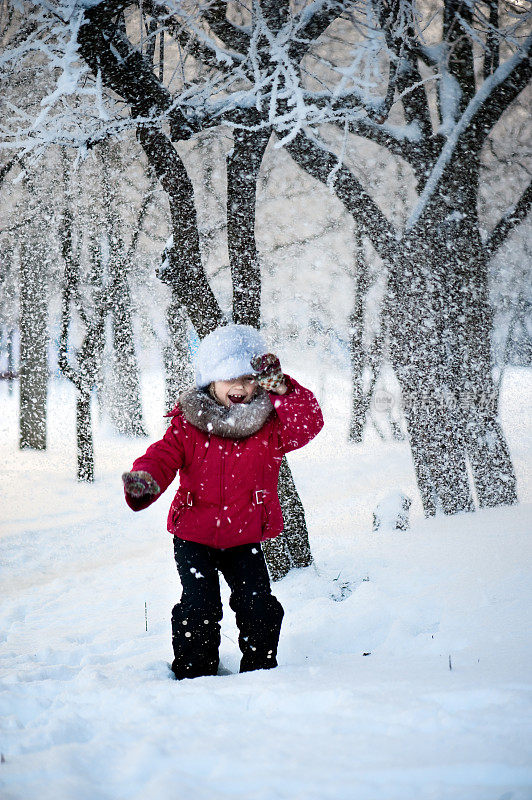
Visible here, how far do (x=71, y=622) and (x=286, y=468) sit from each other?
1894mm

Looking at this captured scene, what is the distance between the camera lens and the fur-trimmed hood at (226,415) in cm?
230

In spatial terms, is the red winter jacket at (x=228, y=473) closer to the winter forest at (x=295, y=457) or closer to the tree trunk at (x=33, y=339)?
the winter forest at (x=295, y=457)

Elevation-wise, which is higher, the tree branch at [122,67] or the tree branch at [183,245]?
the tree branch at [122,67]

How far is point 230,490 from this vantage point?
232 cm

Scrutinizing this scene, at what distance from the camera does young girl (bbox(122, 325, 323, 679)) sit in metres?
2.24

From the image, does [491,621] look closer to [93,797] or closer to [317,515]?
[93,797]

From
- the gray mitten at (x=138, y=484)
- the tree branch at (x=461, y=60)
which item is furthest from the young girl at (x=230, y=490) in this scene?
the tree branch at (x=461, y=60)

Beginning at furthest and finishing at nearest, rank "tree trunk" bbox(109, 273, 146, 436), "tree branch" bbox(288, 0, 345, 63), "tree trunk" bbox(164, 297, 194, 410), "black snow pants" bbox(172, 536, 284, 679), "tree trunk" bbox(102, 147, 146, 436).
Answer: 1. "tree trunk" bbox(109, 273, 146, 436)
2. "tree trunk" bbox(164, 297, 194, 410)
3. "tree trunk" bbox(102, 147, 146, 436)
4. "tree branch" bbox(288, 0, 345, 63)
5. "black snow pants" bbox(172, 536, 284, 679)

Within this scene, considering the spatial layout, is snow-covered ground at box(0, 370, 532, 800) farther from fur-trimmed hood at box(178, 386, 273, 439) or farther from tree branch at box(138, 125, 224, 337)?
tree branch at box(138, 125, 224, 337)

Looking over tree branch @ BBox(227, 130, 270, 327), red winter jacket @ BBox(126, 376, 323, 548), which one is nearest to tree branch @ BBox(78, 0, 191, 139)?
tree branch @ BBox(227, 130, 270, 327)

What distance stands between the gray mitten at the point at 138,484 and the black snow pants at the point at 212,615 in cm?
41

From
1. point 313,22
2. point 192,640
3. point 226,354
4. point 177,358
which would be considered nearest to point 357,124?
point 313,22

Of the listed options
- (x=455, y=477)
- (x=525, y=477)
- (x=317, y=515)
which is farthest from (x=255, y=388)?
(x=525, y=477)

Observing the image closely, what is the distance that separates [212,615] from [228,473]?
0.61 m
